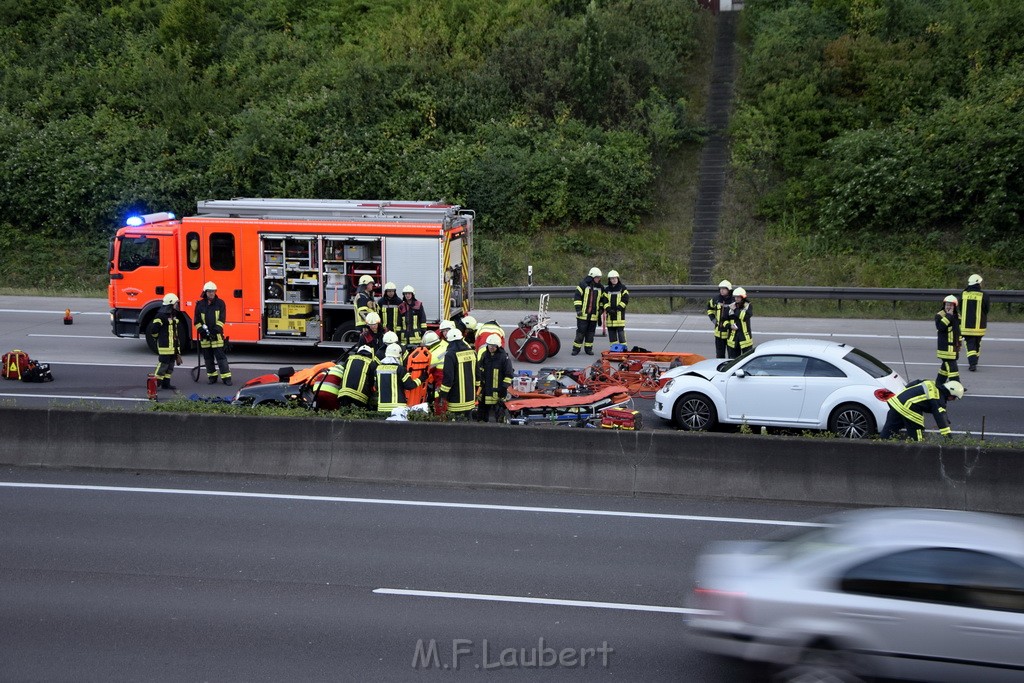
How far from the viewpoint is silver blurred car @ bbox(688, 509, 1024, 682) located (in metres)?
6.82

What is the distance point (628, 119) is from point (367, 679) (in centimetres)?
2772

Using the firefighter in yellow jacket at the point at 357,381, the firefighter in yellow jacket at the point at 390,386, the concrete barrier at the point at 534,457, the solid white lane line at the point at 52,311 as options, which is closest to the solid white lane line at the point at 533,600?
the concrete barrier at the point at 534,457

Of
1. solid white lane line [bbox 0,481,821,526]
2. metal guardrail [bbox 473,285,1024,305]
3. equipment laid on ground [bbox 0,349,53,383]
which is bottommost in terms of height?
solid white lane line [bbox 0,481,821,526]

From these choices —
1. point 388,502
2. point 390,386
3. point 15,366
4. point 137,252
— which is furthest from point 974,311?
point 15,366

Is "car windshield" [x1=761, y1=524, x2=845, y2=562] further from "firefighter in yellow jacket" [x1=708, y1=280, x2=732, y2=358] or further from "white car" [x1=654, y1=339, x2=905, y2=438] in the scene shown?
"firefighter in yellow jacket" [x1=708, y1=280, x2=732, y2=358]

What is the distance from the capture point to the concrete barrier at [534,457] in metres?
11.4

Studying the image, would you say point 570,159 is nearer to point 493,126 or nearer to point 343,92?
point 493,126

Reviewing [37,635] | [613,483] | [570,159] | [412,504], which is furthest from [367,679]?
[570,159]

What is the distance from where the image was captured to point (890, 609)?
22.7 ft

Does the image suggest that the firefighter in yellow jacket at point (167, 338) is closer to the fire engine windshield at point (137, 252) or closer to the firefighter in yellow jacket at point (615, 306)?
the fire engine windshield at point (137, 252)

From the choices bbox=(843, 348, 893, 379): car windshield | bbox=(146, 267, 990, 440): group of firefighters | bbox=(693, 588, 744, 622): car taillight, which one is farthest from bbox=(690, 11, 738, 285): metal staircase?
bbox=(693, 588, 744, 622): car taillight

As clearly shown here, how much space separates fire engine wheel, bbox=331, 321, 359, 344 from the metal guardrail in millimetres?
6866

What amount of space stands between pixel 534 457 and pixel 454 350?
188cm

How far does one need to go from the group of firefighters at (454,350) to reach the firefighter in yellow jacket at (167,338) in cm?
2
